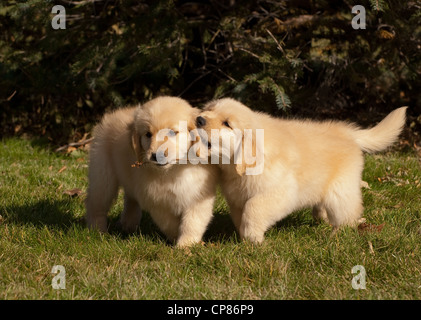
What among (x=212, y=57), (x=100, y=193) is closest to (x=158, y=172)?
(x=100, y=193)

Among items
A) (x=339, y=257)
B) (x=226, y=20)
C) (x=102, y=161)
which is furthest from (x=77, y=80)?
(x=339, y=257)

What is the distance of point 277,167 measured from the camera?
321 cm

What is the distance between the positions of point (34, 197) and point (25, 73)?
2037 millimetres

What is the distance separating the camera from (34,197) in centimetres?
418

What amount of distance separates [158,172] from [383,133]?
1.59 metres

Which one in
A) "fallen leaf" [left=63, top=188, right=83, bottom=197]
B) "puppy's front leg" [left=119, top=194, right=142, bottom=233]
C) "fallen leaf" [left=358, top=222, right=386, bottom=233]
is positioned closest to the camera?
"fallen leaf" [left=358, top=222, right=386, bottom=233]

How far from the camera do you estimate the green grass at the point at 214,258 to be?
101 inches

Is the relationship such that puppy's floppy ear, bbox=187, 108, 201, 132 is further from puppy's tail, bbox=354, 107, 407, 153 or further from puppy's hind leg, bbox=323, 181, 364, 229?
puppy's tail, bbox=354, 107, 407, 153

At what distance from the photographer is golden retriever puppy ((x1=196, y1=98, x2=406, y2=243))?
3121 mm

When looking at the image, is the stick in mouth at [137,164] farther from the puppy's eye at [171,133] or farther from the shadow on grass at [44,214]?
the shadow on grass at [44,214]

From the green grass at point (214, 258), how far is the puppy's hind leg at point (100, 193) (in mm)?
122

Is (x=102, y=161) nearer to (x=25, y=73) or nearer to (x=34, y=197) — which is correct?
(x=34, y=197)

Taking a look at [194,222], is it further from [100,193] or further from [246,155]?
[100,193]

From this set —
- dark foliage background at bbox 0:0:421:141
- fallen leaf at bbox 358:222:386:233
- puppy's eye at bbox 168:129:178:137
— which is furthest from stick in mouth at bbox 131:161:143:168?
dark foliage background at bbox 0:0:421:141
